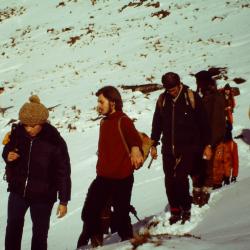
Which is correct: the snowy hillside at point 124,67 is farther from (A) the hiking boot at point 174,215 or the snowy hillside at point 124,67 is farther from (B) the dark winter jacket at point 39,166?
(B) the dark winter jacket at point 39,166

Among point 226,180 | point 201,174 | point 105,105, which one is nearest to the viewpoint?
point 105,105

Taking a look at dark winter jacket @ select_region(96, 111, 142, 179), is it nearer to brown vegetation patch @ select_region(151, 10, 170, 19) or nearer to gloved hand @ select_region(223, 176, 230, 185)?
gloved hand @ select_region(223, 176, 230, 185)

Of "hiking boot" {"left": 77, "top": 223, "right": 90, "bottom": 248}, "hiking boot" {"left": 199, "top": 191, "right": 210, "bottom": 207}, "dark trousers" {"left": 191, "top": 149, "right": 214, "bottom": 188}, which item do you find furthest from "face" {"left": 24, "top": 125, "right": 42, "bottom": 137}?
"hiking boot" {"left": 199, "top": 191, "right": 210, "bottom": 207}

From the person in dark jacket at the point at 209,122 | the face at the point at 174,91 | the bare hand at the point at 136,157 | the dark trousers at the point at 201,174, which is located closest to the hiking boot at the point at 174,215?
the person in dark jacket at the point at 209,122

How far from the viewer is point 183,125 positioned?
522 cm

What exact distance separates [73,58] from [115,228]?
2157cm

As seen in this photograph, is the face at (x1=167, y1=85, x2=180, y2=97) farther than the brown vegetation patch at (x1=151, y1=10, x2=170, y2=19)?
No

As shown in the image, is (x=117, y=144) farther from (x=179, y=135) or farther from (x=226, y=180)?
(x=226, y=180)

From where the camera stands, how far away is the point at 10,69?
25938mm

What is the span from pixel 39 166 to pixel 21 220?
0.61m

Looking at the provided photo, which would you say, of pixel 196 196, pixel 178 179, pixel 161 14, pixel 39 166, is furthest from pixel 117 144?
pixel 161 14

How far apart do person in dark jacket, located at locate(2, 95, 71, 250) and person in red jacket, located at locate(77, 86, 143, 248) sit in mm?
552

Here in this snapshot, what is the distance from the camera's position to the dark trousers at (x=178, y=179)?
17.5 ft

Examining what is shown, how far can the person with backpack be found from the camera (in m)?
5.19
